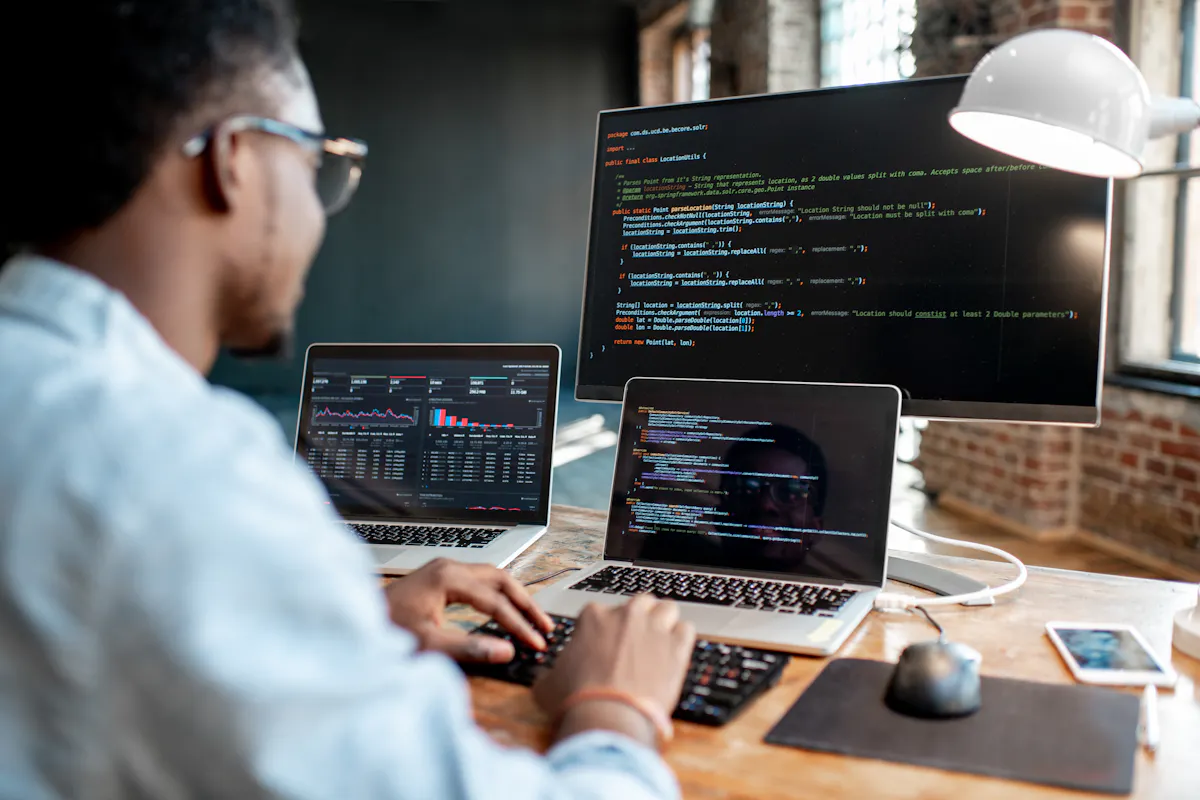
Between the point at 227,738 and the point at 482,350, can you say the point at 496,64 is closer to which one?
the point at 482,350

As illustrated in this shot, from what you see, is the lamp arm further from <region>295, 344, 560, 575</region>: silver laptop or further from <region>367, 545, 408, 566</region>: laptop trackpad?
<region>367, 545, 408, 566</region>: laptop trackpad

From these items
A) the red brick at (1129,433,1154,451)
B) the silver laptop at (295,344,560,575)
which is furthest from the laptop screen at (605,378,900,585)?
the red brick at (1129,433,1154,451)

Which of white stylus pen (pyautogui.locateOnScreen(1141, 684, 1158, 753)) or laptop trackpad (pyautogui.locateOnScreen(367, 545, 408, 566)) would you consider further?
laptop trackpad (pyautogui.locateOnScreen(367, 545, 408, 566))

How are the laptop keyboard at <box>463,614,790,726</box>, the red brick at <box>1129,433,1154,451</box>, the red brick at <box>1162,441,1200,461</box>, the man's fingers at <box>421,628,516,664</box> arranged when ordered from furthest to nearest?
the red brick at <box>1129,433,1154,451</box>, the red brick at <box>1162,441,1200,461</box>, the man's fingers at <box>421,628,516,664</box>, the laptop keyboard at <box>463,614,790,726</box>

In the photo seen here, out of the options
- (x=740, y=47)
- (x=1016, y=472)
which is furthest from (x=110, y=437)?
(x=740, y=47)

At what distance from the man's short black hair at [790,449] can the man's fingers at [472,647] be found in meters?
0.41

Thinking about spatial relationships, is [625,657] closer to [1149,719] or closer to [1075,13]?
[1149,719]

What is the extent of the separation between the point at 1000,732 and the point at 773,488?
46 centimetres

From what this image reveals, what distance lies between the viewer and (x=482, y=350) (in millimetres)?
1546

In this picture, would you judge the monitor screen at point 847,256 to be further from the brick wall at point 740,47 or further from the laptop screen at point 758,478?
the brick wall at point 740,47

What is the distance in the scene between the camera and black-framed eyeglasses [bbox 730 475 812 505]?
3.93 feet

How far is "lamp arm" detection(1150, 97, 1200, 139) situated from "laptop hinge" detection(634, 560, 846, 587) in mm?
580

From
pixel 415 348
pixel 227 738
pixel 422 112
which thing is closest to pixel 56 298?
pixel 227 738

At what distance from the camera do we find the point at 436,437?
153cm
